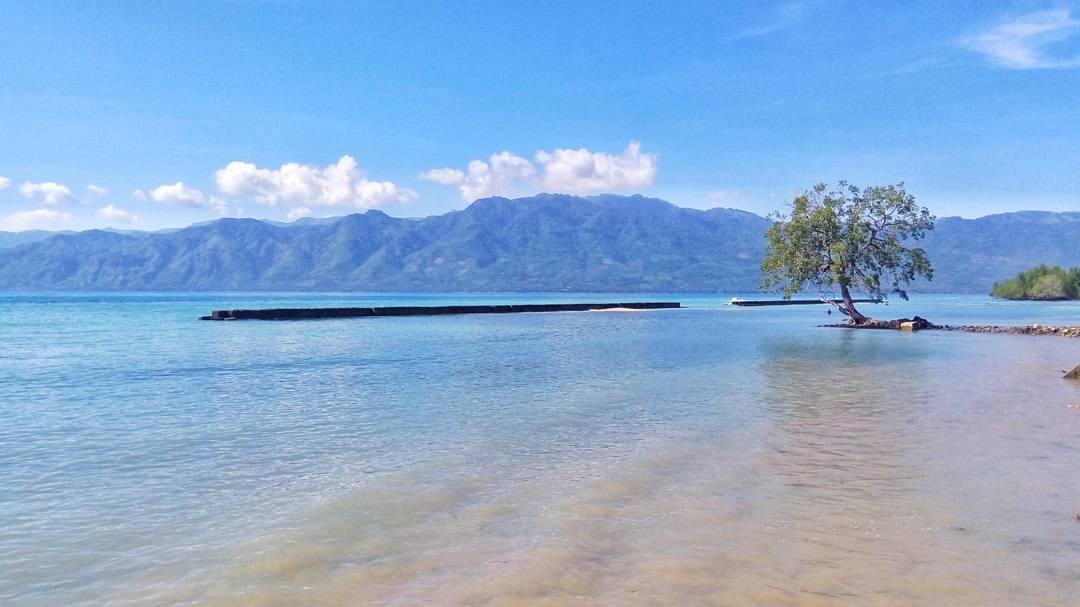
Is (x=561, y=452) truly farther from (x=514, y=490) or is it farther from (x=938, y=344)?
(x=938, y=344)

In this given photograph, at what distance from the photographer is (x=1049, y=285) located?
163125 mm

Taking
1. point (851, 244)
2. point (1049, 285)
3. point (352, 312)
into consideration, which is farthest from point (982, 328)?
point (1049, 285)

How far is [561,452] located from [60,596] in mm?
7440

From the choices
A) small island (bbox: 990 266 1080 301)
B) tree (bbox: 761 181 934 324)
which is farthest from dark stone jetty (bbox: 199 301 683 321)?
small island (bbox: 990 266 1080 301)

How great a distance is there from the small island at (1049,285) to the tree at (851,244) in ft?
427

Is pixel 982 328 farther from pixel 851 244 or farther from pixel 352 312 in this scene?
pixel 352 312

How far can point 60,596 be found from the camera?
649cm

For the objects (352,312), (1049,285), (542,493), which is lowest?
(542,493)

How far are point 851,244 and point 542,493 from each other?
172ft

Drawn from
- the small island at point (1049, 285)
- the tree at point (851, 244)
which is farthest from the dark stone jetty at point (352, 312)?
the small island at point (1049, 285)

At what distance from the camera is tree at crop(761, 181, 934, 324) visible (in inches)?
2218

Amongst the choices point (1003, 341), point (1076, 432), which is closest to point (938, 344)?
point (1003, 341)

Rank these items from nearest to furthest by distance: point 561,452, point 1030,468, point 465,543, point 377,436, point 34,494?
point 465,543, point 34,494, point 1030,468, point 561,452, point 377,436

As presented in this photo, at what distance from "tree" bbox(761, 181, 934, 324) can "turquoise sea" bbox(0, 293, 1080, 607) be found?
118ft
